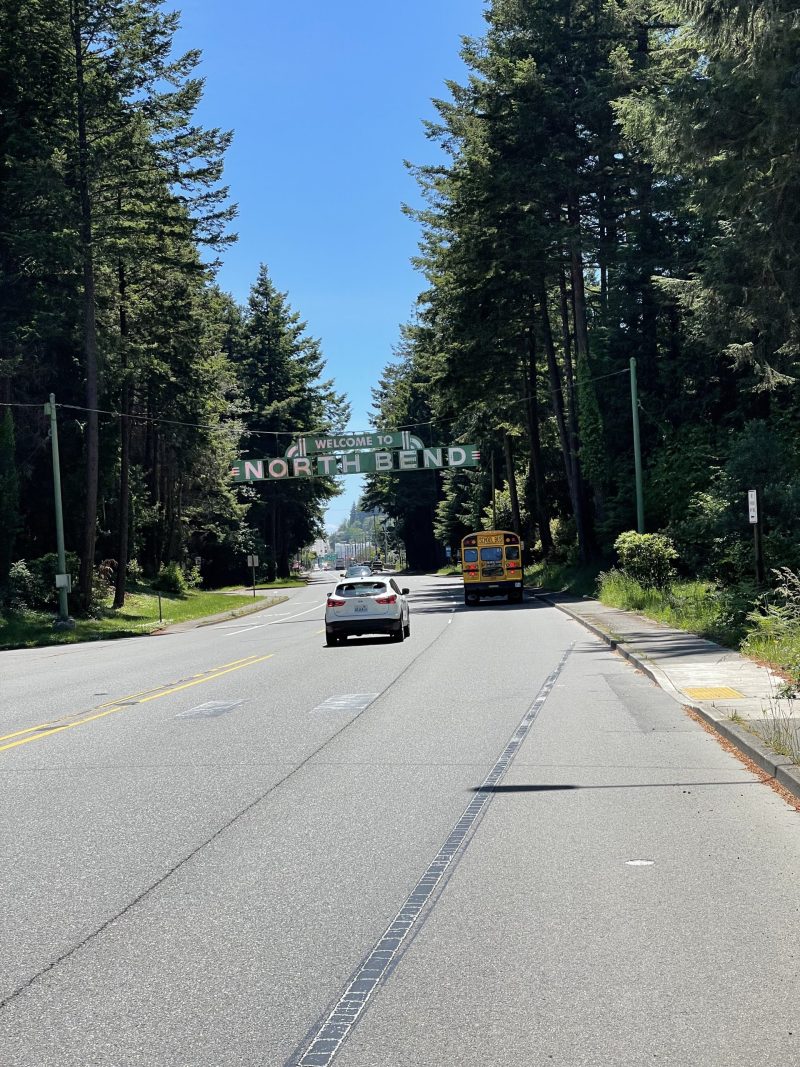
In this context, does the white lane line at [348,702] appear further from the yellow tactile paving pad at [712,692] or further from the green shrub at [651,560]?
the green shrub at [651,560]

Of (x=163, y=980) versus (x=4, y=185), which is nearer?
(x=163, y=980)

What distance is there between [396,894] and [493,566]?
3847 cm

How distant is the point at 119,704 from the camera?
639 inches

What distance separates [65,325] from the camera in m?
45.5

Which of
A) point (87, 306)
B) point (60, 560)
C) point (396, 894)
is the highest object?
point (87, 306)

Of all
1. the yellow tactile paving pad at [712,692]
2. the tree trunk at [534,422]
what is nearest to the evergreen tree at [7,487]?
the tree trunk at [534,422]

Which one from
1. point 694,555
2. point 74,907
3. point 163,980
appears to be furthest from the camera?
point 694,555

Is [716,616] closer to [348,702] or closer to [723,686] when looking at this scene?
[723,686]

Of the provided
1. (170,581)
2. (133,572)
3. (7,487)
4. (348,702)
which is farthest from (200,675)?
(170,581)

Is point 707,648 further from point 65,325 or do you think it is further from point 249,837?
point 65,325

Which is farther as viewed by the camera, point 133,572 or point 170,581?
point 170,581

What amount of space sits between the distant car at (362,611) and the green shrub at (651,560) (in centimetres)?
1041

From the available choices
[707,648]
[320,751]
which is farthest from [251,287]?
[320,751]

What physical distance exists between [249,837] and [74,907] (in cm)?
169
